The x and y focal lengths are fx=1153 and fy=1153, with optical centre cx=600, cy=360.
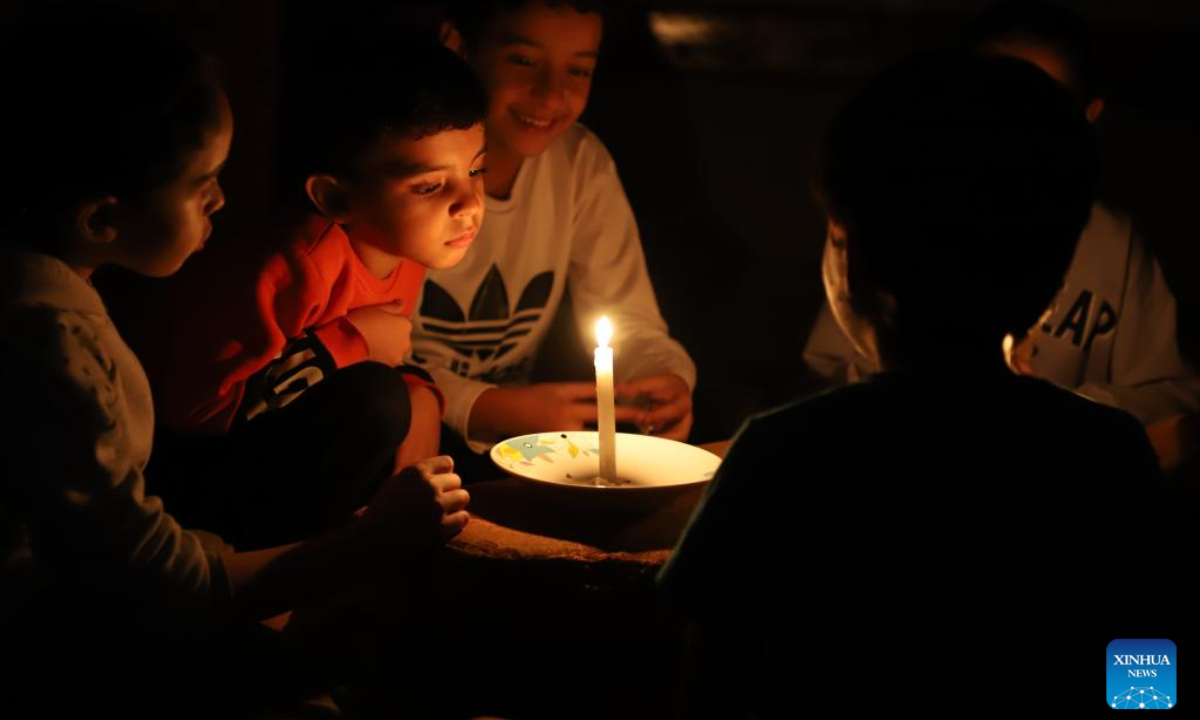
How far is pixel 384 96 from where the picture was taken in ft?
5.49

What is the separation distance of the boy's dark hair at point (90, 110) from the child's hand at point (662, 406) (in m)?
1.00

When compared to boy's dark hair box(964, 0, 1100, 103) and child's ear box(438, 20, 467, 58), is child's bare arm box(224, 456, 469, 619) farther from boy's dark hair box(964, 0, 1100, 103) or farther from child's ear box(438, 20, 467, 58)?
boy's dark hair box(964, 0, 1100, 103)

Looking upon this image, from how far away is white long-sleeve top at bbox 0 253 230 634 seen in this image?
3.83 ft

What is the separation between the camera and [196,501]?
1711 mm

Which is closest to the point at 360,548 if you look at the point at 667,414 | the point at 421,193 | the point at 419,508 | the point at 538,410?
the point at 419,508

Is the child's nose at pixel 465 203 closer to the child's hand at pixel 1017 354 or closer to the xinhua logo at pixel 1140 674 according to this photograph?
the child's hand at pixel 1017 354

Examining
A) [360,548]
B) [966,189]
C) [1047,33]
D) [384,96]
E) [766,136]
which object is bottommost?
[360,548]

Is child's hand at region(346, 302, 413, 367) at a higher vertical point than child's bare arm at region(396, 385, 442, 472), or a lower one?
higher

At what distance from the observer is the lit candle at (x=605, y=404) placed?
150 centimetres

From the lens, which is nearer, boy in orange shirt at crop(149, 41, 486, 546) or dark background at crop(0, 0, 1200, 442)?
boy in orange shirt at crop(149, 41, 486, 546)

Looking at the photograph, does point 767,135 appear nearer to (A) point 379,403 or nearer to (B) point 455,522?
(A) point 379,403

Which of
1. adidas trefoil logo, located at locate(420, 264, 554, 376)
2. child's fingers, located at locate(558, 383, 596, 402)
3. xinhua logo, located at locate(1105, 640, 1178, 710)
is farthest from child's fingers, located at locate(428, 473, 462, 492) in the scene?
adidas trefoil logo, located at locate(420, 264, 554, 376)

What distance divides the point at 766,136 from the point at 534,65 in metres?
1.14

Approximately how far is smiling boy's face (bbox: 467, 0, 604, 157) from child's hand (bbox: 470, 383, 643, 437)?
1.66ft
